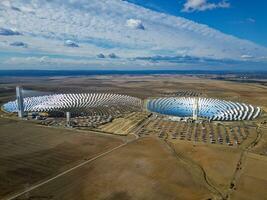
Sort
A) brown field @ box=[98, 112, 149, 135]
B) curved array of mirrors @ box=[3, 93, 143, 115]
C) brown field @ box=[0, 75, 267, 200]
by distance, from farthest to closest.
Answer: curved array of mirrors @ box=[3, 93, 143, 115] < brown field @ box=[98, 112, 149, 135] < brown field @ box=[0, 75, 267, 200]

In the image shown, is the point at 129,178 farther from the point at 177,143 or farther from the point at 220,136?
the point at 220,136

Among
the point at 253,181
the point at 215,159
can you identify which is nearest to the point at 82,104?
the point at 215,159

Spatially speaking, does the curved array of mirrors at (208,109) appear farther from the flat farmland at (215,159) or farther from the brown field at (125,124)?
the flat farmland at (215,159)

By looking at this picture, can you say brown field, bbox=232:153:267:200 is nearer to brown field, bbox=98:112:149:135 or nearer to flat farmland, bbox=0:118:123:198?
flat farmland, bbox=0:118:123:198

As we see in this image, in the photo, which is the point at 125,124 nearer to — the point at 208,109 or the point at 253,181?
the point at 208,109

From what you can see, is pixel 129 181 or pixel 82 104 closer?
pixel 129 181

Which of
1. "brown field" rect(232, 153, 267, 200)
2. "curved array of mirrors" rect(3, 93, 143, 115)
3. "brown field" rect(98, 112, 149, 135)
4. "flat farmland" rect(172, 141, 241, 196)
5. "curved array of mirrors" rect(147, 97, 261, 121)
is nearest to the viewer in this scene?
"brown field" rect(232, 153, 267, 200)

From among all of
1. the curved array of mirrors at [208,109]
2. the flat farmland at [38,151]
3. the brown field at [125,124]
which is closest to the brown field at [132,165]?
the flat farmland at [38,151]

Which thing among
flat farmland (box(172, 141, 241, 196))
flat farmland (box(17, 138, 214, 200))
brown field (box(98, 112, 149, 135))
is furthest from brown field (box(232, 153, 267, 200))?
brown field (box(98, 112, 149, 135))

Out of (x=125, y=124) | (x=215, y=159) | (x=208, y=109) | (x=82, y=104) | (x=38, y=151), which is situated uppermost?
(x=82, y=104)
